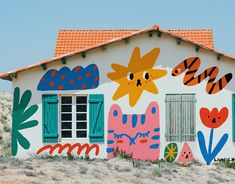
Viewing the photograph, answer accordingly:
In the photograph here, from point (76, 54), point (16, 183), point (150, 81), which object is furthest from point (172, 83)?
point (16, 183)

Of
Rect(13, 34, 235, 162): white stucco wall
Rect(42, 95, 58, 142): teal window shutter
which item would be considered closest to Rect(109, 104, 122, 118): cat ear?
Rect(13, 34, 235, 162): white stucco wall

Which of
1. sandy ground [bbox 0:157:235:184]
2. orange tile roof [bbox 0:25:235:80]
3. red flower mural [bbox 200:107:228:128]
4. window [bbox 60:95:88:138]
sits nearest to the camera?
sandy ground [bbox 0:157:235:184]

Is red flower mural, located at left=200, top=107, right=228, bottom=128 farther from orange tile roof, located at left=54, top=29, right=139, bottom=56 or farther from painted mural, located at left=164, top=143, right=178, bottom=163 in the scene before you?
orange tile roof, located at left=54, top=29, right=139, bottom=56

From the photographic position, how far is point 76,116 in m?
20.5

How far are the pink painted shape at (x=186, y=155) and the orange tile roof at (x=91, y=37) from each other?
6550mm

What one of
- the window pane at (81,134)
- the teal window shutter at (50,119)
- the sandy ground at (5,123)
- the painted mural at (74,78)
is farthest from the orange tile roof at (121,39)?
the sandy ground at (5,123)

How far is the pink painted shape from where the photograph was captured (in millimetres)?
20297

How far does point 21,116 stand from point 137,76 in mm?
4643

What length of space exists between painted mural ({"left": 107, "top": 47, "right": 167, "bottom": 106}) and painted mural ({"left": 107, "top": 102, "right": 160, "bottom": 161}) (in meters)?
0.59

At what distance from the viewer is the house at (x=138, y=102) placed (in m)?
20.3

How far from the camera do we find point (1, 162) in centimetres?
1819

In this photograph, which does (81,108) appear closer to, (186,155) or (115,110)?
(115,110)

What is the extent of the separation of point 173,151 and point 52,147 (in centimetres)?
453

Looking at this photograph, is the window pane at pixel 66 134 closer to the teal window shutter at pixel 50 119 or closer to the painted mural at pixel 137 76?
the teal window shutter at pixel 50 119
